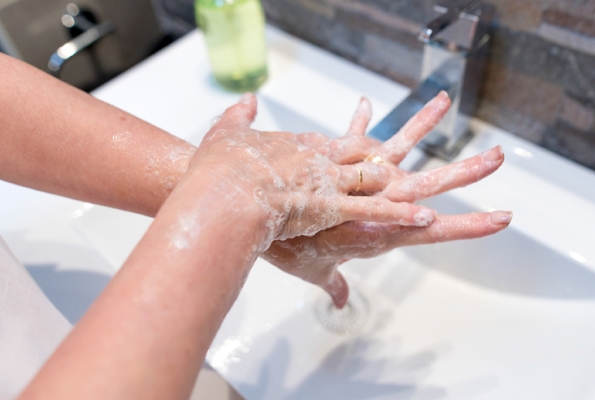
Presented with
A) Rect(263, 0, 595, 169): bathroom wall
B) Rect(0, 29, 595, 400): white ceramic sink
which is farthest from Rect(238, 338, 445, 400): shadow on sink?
Rect(263, 0, 595, 169): bathroom wall

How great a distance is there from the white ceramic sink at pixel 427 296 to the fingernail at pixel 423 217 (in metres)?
0.16

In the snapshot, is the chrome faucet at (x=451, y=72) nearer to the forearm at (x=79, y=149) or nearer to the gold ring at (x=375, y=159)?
the gold ring at (x=375, y=159)

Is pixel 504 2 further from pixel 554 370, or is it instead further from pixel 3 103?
pixel 3 103

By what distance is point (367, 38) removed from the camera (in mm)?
708

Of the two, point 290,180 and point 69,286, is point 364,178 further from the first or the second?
point 69,286

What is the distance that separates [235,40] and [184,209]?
0.44 metres

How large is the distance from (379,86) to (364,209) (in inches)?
14.2

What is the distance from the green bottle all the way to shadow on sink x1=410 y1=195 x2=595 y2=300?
34 cm

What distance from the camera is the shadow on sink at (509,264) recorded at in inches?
20.7

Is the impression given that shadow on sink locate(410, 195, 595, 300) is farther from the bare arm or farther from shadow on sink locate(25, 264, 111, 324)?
shadow on sink locate(25, 264, 111, 324)

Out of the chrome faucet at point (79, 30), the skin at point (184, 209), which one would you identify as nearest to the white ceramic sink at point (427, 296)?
the skin at point (184, 209)

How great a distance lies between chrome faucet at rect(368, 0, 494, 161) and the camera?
20.3 inches

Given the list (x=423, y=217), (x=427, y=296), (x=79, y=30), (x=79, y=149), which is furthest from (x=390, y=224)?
(x=79, y=30)

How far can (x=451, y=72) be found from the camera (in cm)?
56
